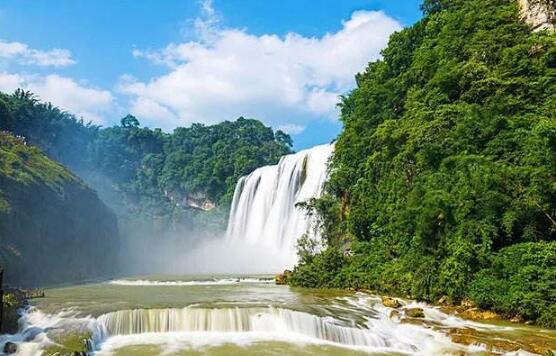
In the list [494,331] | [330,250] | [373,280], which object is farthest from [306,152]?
[494,331]

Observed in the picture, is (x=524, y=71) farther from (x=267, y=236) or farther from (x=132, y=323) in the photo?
(x=267, y=236)

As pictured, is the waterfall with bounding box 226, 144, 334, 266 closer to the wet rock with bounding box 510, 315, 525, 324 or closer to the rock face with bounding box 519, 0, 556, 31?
the rock face with bounding box 519, 0, 556, 31

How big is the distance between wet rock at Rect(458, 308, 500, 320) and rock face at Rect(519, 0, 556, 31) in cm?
1486

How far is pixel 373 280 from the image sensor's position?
20156 mm

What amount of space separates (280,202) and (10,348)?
91.5 ft

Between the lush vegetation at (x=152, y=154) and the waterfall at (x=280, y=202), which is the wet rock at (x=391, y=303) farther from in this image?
the lush vegetation at (x=152, y=154)

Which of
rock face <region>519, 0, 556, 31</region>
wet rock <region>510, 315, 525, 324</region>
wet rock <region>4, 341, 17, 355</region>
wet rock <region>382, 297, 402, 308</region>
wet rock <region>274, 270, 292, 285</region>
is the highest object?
rock face <region>519, 0, 556, 31</region>

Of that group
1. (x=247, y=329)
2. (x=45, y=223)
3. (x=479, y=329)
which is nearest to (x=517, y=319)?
(x=479, y=329)

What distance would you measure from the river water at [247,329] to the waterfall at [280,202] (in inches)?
658

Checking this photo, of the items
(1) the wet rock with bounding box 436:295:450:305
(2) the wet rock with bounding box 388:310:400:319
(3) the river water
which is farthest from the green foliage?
(2) the wet rock with bounding box 388:310:400:319

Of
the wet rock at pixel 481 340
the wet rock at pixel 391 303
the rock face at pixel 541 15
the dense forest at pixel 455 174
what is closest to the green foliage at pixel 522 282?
the dense forest at pixel 455 174

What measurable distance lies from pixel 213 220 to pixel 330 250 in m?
34.4

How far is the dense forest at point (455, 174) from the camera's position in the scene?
14.9 meters

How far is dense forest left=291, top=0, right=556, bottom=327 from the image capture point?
14.9 meters
